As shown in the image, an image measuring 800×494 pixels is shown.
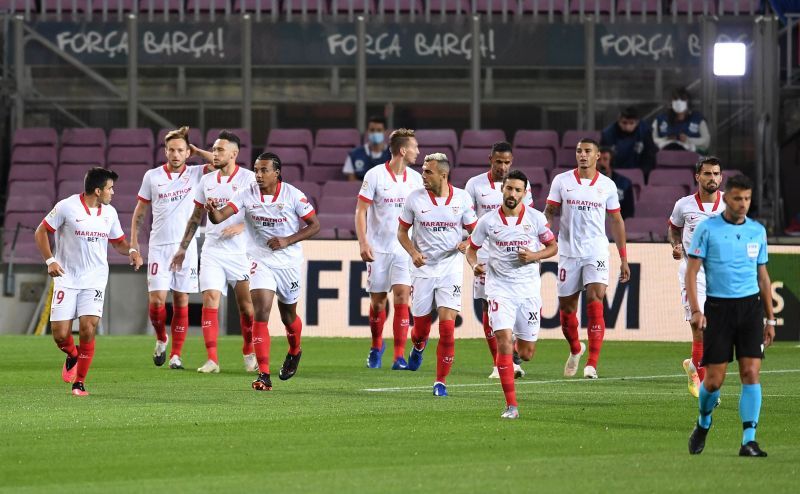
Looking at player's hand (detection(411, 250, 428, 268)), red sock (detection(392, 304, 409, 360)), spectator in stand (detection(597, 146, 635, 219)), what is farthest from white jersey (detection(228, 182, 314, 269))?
spectator in stand (detection(597, 146, 635, 219))

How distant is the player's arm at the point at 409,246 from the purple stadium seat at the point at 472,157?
10092 mm

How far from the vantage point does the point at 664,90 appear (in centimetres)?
2666

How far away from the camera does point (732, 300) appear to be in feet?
32.6

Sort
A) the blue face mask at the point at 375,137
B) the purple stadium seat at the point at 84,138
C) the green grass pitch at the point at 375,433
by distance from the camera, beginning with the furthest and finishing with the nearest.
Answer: the purple stadium seat at the point at 84,138 → the blue face mask at the point at 375,137 → the green grass pitch at the point at 375,433

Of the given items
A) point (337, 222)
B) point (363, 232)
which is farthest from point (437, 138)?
point (363, 232)

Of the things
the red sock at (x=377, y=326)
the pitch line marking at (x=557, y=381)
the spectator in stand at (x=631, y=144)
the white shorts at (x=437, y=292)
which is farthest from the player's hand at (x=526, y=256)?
the spectator in stand at (x=631, y=144)

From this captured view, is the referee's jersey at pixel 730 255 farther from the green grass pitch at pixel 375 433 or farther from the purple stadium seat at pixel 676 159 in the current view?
the purple stadium seat at pixel 676 159

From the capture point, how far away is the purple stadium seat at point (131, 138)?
25.6m

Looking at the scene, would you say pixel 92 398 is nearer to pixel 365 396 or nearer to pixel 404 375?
pixel 365 396

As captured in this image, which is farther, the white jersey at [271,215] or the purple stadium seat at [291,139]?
the purple stadium seat at [291,139]

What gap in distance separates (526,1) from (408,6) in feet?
6.66

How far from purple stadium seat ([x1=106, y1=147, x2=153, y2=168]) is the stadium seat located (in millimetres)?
1957

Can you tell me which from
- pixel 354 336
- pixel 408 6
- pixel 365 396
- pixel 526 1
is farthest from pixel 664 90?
pixel 365 396

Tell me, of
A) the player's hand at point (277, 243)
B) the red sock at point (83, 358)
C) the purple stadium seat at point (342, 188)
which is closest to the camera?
the red sock at point (83, 358)
